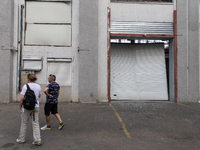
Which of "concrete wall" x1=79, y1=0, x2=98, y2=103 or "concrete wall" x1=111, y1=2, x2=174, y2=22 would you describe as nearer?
"concrete wall" x1=79, y1=0, x2=98, y2=103

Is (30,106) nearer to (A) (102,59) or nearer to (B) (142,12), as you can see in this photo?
(A) (102,59)

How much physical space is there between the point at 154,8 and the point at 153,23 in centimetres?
96

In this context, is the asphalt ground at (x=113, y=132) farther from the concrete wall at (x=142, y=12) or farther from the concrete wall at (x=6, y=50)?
the concrete wall at (x=142, y=12)

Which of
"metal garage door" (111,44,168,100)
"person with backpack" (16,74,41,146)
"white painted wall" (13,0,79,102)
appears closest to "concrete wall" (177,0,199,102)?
"metal garage door" (111,44,168,100)

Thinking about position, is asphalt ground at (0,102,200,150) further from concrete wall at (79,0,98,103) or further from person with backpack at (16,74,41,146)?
concrete wall at (79,0,98,103)

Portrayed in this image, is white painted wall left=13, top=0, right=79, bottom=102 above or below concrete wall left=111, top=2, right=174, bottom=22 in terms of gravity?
below

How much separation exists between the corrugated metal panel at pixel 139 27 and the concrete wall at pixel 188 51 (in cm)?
90

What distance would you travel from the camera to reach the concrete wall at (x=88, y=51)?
30.8 feet

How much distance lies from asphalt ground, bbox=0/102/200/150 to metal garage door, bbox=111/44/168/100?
143 inches

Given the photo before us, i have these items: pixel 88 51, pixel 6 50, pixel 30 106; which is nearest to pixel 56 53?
pixel 88 51

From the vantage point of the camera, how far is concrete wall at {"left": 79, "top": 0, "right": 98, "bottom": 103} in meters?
9.40

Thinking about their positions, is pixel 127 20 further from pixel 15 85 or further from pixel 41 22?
pixel 15 85

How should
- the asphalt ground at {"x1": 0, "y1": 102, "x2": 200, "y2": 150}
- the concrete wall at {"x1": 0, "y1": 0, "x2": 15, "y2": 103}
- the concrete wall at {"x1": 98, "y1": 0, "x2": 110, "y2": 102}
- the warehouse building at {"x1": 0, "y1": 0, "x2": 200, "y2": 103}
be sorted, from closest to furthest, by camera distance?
1. the asphalt ground at {"x1": 0, "y1": 102, "x2": 200, "y2": 150}
2. the concrete wall at {"x1": 0, "y1": 0, "x2": 15, "y2": 103}
3. the warehouse building at {"x1": 0, "y1": 0, "x2": 200, "y2": 103}
4. the concrete wall at {"x1": 98, "y1": 0, "x2": 110, "y2": 102}

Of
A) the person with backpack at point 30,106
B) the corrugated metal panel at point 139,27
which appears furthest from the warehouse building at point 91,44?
the person with backpack at point 30,106
